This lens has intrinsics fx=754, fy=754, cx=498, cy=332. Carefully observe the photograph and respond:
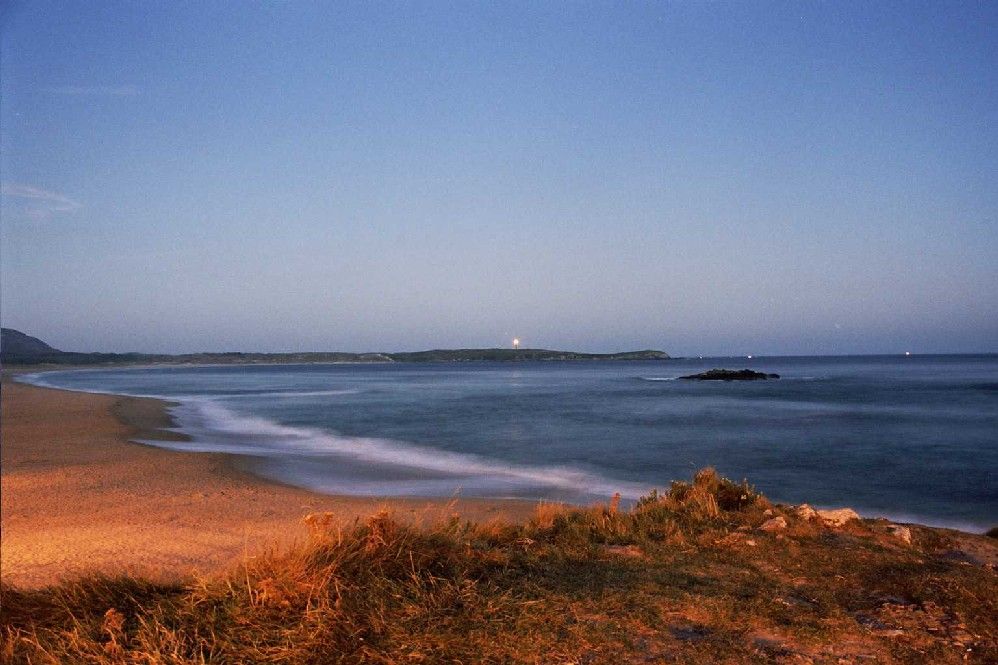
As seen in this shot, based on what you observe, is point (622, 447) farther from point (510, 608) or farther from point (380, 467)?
point (510, 608)

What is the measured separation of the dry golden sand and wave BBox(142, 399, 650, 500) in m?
1.48

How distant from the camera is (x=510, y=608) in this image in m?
5.00

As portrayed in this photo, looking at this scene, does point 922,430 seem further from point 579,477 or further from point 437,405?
point 437,405

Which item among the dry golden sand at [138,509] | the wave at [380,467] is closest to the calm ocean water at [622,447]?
the wave at [380,467]

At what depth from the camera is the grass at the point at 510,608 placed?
434cm

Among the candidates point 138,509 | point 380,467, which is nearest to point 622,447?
point 380,467

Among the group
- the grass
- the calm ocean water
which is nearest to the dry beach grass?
the grass

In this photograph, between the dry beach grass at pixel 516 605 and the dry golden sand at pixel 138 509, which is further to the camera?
the dry golden sand at pixel 138 509

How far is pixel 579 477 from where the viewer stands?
60.7 ft

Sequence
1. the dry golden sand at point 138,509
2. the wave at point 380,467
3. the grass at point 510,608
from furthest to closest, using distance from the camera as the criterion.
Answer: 1. the wave at point 380,467
2. the dry golden sand at point 138,509
3. the grass at point 510,608

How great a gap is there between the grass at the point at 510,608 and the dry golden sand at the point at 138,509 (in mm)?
593

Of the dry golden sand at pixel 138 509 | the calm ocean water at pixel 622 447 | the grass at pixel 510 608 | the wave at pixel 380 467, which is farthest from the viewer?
the calm ocean water at pixel 622 447

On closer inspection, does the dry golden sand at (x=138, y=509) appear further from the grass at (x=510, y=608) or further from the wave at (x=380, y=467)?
the wave at (x=380, y=467)

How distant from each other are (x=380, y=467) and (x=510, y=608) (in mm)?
14549
